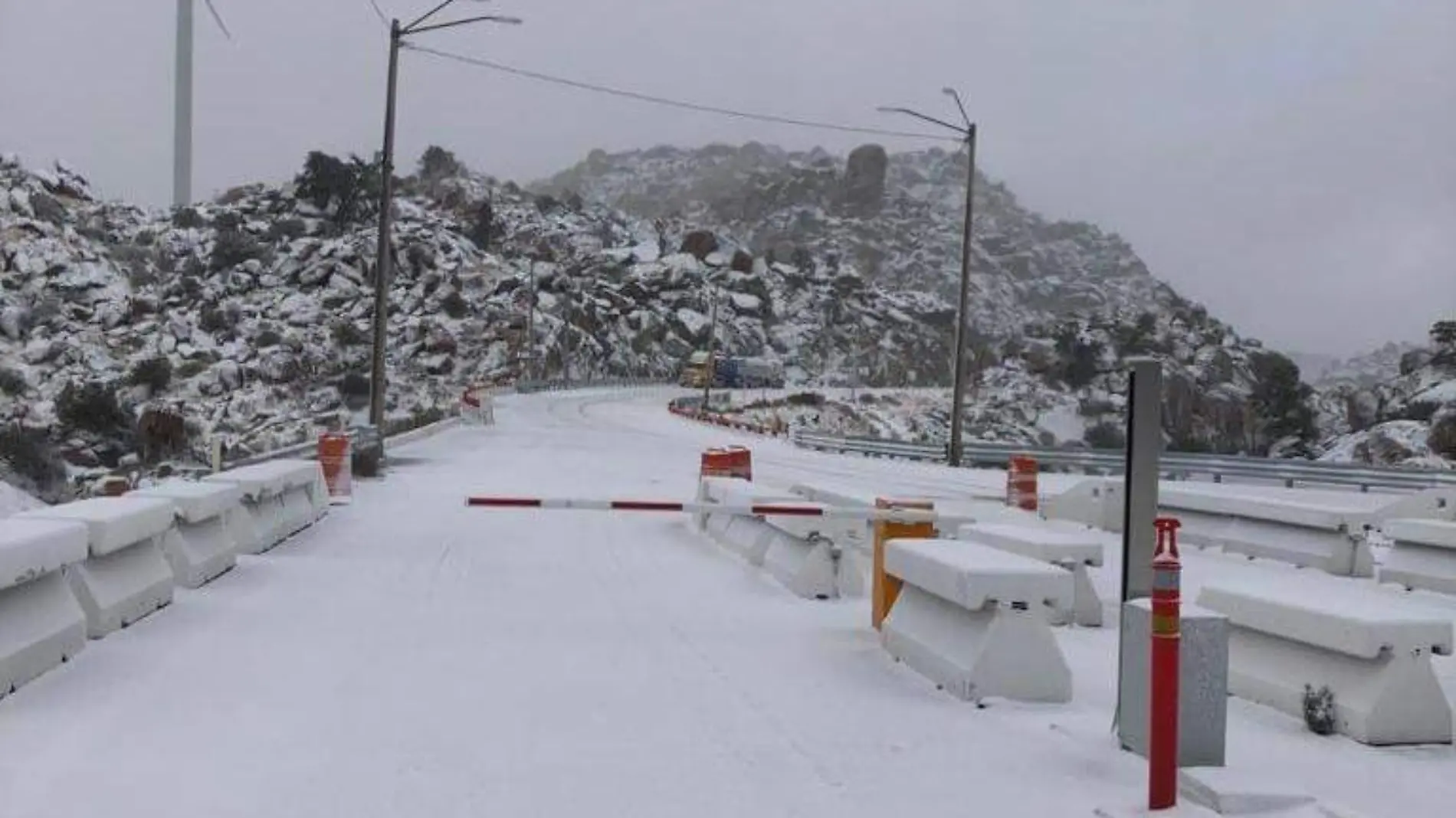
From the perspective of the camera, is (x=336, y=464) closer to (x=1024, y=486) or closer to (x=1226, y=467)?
(x=1024, y=486)

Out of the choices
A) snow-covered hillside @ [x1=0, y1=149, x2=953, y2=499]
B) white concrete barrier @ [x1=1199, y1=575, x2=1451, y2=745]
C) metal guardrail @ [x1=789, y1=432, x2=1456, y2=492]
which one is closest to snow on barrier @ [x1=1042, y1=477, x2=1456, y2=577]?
white concrete barrier @ [x1=1199, y1=575, x2=1451, y2=745]

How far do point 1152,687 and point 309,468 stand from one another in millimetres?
13405

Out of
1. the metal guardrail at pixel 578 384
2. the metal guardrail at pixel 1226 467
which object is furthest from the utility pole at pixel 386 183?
the metal guardrail at pixel 578 384

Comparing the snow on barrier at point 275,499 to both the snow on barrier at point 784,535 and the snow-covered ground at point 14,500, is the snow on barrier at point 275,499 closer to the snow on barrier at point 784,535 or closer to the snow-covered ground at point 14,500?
the snow on barrier at point 784,535

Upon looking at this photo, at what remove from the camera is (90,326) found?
9625 cm

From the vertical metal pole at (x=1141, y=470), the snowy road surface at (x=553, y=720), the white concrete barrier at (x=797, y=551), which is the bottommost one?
the snowy road surface at (x=553, y=720)

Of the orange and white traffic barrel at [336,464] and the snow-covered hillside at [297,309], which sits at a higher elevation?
the snow-covered hillside at [297,309]

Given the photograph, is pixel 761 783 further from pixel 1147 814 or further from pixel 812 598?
pixel 812 598

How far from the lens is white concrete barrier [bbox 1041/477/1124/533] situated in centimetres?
2012

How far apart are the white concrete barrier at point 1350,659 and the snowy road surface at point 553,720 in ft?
0.62

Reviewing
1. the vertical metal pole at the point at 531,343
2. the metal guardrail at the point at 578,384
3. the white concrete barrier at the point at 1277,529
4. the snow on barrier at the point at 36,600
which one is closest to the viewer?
the snow on barrier at the point at 36,600

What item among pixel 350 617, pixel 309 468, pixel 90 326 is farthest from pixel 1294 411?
pixel 90 326

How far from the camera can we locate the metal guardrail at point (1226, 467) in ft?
105

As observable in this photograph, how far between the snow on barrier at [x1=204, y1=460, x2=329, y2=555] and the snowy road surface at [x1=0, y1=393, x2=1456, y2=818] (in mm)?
1011
